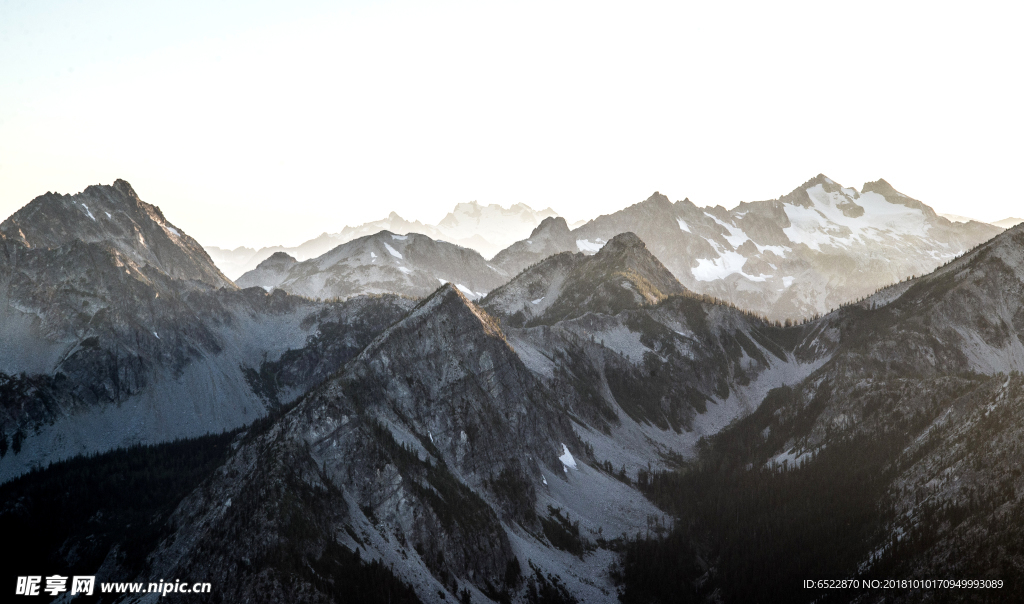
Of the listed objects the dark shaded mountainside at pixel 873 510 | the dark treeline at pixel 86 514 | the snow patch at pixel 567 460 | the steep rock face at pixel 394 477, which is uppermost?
the dark treeline at pixel 86 514

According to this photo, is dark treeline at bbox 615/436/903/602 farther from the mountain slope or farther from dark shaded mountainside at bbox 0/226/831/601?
the mountain slope

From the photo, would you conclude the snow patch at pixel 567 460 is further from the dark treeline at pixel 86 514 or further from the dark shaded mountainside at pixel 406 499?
the dark treeline at pixel 86 514

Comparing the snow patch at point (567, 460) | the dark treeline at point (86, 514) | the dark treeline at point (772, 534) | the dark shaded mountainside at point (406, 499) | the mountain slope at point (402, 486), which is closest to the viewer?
the dark shaded mountainside at point (406, 499)

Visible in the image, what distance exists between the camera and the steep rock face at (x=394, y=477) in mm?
133375

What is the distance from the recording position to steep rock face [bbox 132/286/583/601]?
13338 cm

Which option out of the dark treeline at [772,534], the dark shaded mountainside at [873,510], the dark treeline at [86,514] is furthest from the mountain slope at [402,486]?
the dark treeline at [86,514]

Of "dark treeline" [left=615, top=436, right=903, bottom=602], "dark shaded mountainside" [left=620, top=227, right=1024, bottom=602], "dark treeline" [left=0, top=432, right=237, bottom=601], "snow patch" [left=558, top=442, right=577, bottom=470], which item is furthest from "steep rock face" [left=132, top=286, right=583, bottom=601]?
"dark shaded mountainside" [left=620, top=227, right=1024, bottom=602]

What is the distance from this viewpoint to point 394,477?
499 feet

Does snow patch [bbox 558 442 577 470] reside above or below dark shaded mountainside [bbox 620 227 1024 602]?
above

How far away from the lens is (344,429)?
156375mm

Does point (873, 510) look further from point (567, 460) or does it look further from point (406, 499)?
point (406, 499)

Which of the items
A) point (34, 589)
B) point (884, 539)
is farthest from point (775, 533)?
point (34, 589)

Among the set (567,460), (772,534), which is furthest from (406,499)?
(772,534)

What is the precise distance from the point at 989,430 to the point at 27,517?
19833cm
